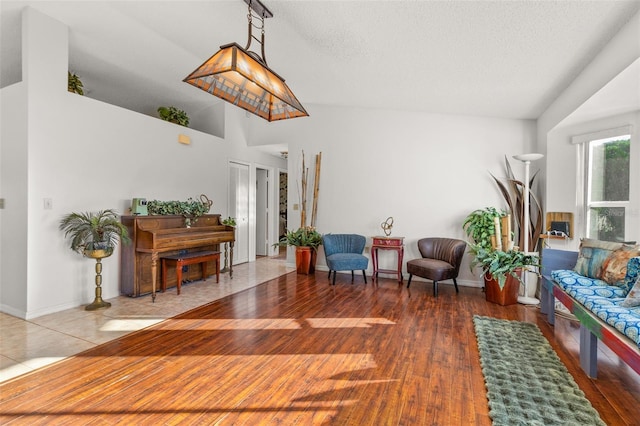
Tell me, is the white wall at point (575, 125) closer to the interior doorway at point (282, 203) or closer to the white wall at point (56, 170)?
the white wall at point (56, 170)

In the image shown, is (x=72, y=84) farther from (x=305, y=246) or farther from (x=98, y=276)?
(x=305, y=246)

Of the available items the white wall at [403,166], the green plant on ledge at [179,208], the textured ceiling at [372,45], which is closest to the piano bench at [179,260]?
the green plant on ledge at [179,208]

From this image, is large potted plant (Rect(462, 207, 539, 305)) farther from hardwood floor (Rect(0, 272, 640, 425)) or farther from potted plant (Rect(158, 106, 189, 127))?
potted plant (Rect(158, 106, 189, 127))

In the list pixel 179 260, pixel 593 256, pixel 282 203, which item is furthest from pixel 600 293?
pixel 282 203

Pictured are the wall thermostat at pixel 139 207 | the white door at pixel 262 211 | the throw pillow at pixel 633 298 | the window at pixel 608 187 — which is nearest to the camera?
the throw pillow at pixel 633 298

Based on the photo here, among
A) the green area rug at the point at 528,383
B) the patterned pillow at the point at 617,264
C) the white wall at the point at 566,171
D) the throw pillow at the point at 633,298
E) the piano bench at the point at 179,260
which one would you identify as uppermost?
the white wall at the point at 566,171

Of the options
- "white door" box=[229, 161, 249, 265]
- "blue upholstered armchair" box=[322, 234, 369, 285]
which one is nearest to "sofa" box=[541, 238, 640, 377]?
"blue upholstered armchair" box=[322, 234, 369, 285]

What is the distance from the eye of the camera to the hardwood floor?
1.79 m

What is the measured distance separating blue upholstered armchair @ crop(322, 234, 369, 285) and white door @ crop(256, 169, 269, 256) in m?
2.84

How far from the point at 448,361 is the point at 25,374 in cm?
310

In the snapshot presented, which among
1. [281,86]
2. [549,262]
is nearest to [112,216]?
[281,86]

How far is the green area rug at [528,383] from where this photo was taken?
1.76 metres

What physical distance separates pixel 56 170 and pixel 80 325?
1740 millimetres

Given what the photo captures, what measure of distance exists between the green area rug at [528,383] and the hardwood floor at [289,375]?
0.28 ft
